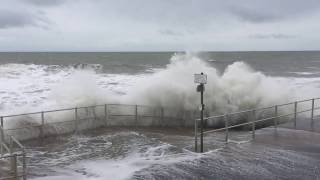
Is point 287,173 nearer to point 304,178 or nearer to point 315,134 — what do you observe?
point 304,178

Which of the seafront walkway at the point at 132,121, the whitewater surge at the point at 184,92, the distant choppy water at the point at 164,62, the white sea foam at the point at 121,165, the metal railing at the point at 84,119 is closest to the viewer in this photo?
the white sea foam at the point at 121,165

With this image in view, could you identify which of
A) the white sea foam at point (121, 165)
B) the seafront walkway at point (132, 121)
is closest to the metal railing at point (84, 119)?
the seafront walkway at point (132, 121)

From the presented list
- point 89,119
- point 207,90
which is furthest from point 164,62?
point 89,119

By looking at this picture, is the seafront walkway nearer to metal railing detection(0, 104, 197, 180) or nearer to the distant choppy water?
metal railing detection(0, 104, 197, 180)

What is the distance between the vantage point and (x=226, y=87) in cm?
2148

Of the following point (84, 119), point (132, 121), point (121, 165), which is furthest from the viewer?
point (132, 121)

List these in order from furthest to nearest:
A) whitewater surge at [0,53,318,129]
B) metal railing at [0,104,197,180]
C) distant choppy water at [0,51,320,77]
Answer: distant choppy water at [0,51,320,77] → whitewater surge at [0,53,318,129] → metal railing at [0,104,197,180]

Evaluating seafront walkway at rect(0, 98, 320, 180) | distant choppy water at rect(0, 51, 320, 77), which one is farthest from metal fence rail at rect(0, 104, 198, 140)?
distant choppy water at rect(0, 51, 320, 77)

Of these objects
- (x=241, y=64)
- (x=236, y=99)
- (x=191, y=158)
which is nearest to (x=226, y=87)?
(x=236, y=99)

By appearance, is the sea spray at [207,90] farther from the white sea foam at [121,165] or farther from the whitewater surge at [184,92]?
the white sea foam at [121,165]

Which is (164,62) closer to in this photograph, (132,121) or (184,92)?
(184,92)

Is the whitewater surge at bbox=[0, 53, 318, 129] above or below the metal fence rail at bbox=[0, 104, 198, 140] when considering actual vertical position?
above

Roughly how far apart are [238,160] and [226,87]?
1095 cm

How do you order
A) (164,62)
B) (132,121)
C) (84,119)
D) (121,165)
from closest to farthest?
(121,165) < (84,119) < (132,121) < (164,62)
